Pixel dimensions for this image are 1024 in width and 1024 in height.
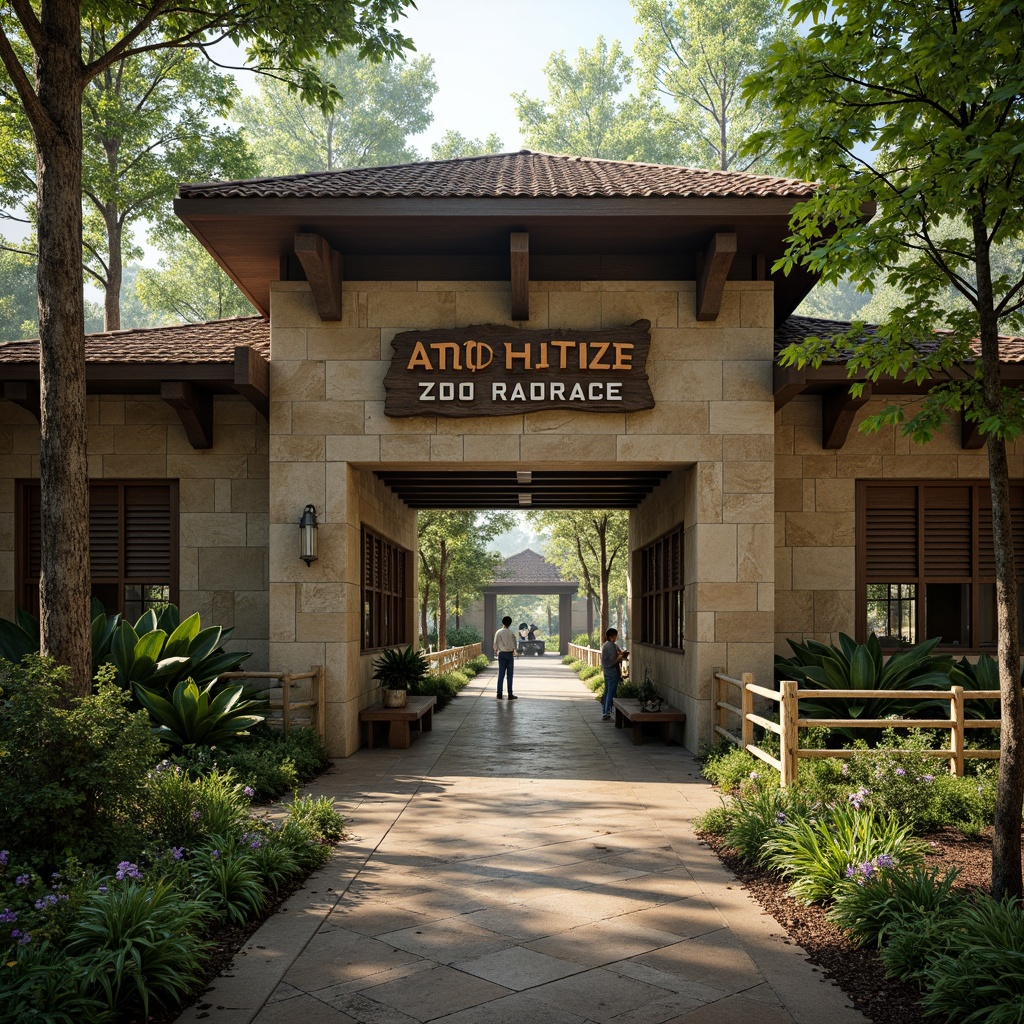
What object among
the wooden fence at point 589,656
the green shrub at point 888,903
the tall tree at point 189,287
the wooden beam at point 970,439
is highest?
the tall tree at point 189,287

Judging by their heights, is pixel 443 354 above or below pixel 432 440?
above

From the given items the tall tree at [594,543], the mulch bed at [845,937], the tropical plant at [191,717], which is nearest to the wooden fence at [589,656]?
the tall tree at [594,543]

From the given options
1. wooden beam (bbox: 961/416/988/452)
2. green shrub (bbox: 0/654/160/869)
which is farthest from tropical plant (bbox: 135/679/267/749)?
wooden beam (bbox: 961/416/988/452)

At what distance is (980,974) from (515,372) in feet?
29.0

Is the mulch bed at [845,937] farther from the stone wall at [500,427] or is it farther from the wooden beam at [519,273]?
the wooden beam at [519,273]

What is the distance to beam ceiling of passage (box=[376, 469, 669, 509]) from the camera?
15.9m

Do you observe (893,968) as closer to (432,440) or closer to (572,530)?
(432,440)

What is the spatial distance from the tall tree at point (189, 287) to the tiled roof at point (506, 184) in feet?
71.7

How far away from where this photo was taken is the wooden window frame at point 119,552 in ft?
43.7

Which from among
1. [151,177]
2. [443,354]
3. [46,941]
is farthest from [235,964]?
[151,177]

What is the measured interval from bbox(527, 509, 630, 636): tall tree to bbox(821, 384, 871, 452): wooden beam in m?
12.3

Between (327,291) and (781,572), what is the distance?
268 inches

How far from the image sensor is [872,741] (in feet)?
34.3

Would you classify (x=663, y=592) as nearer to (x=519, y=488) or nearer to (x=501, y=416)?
(x=519, y=488)
